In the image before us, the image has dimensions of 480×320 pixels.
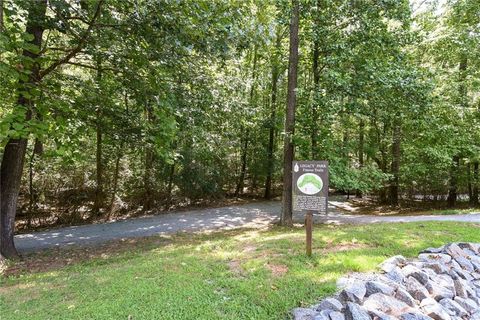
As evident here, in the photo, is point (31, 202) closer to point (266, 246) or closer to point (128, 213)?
point (128, 213)

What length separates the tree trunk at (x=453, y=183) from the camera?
12492mm

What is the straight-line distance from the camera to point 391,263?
4.22 meters

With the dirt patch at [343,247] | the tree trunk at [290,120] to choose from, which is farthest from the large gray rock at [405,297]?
the tree trunk at [290,120]

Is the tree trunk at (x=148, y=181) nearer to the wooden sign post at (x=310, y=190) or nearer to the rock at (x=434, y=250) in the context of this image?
the wooden sign post at (x=310, y=190)

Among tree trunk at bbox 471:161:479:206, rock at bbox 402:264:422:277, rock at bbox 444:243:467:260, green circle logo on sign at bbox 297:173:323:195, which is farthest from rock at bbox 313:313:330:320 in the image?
tree trunk at bbox 471:161:479:206

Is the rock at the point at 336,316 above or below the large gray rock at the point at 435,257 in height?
below

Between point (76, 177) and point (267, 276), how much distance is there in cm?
903

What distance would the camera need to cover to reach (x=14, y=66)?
4.86 m

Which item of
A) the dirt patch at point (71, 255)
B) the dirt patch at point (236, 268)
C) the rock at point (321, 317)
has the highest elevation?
the dirt patch at point (236, 268)

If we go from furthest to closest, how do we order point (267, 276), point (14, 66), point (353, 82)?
point (353, 82)
point (14, 66)
point (267, 276)

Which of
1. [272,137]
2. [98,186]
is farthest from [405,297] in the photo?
[272,137]

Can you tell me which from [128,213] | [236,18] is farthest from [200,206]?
[236,18]

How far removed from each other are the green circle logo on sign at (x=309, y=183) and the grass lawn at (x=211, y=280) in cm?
95

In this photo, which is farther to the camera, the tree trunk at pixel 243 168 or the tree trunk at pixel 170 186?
the tree trunk at pixel 243 168
